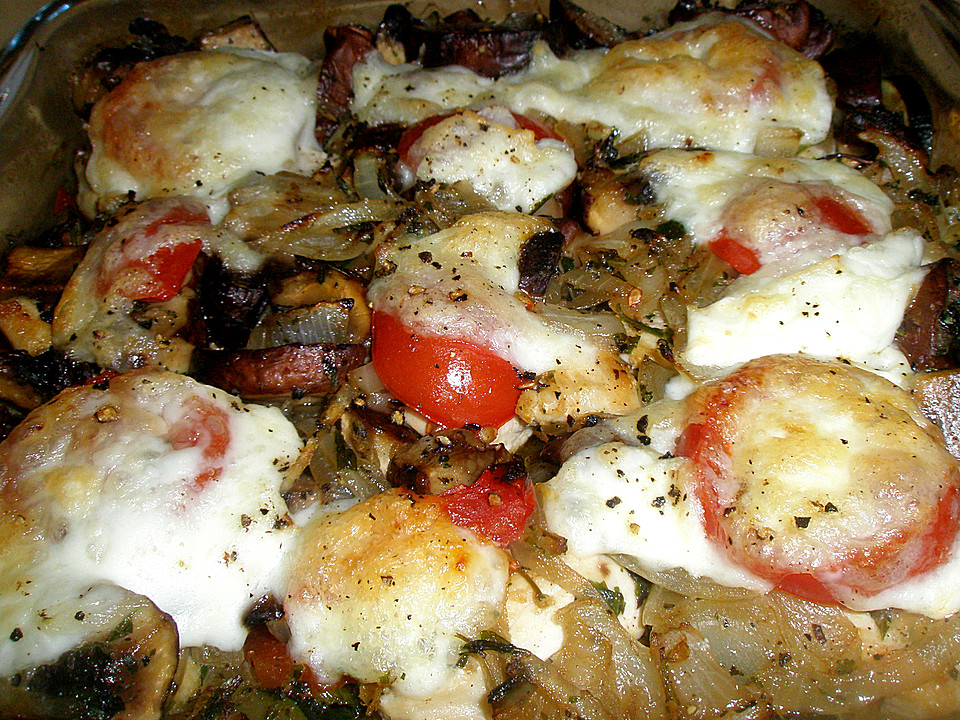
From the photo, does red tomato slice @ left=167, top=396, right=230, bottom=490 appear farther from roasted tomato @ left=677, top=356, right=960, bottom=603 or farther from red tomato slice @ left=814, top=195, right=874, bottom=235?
red tomato slice @ left=814, top=195, right=874, bottom=235

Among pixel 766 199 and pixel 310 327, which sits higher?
pixel 766 199

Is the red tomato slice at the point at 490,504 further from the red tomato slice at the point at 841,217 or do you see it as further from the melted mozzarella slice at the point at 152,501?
the red tomato slice at the point at 841,217

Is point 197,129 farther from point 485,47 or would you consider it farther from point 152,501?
point 152,501

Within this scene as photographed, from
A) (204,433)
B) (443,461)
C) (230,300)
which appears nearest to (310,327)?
(230,300)

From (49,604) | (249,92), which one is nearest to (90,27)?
(249,92)

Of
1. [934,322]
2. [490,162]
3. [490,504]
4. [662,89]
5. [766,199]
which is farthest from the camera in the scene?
[662,89]
